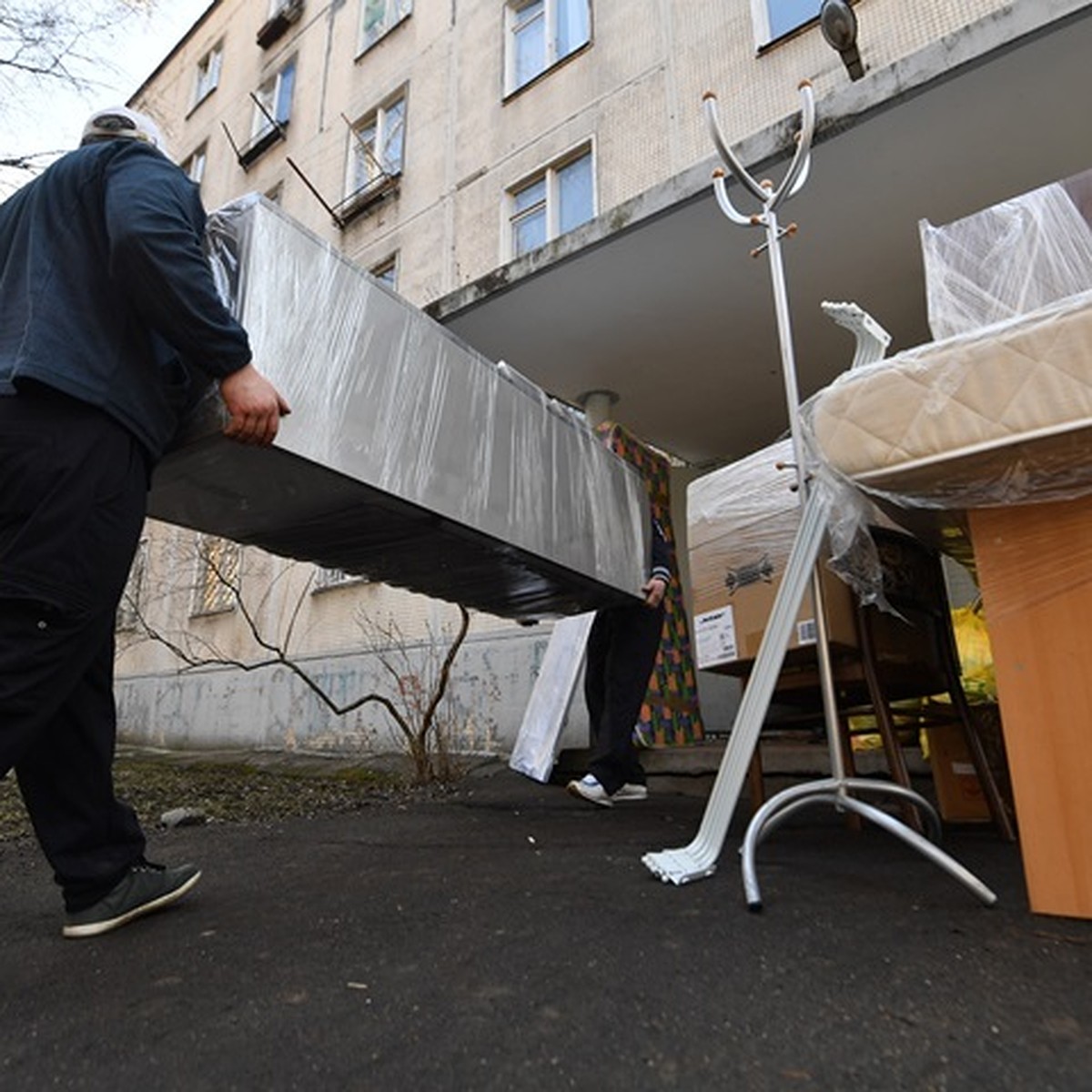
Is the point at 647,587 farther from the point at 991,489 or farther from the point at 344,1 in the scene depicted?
the point at 344,1

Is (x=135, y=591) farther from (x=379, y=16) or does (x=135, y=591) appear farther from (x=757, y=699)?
(x=379, y=16)

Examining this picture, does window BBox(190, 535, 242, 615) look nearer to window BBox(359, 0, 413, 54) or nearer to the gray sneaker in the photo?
the gray sneaker

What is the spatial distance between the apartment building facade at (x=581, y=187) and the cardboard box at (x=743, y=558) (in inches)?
61.7

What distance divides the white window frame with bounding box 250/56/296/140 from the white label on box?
1029cm

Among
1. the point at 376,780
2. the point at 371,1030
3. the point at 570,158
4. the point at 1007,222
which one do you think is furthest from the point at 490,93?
the point at 371,1030

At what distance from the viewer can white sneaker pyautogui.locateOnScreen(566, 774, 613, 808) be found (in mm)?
2896

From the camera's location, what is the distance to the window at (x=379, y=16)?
860cm

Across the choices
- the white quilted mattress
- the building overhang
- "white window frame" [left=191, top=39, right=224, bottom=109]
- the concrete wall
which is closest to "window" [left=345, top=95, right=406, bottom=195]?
"white window frame" [left=191, top=39, right=224, bottom=109]

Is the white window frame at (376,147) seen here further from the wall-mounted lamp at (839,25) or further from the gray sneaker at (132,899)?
the gray sneaker at (132,899)

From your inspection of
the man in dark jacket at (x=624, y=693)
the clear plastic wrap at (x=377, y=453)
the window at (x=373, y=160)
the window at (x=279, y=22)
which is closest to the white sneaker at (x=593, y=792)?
the man in dark jacket at (x=624, y=693)

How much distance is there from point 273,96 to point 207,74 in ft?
8.54

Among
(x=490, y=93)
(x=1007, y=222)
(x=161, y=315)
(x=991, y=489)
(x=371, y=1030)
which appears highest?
(x=490, y=93)

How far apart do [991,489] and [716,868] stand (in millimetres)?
990

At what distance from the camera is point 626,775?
10.0 feet
